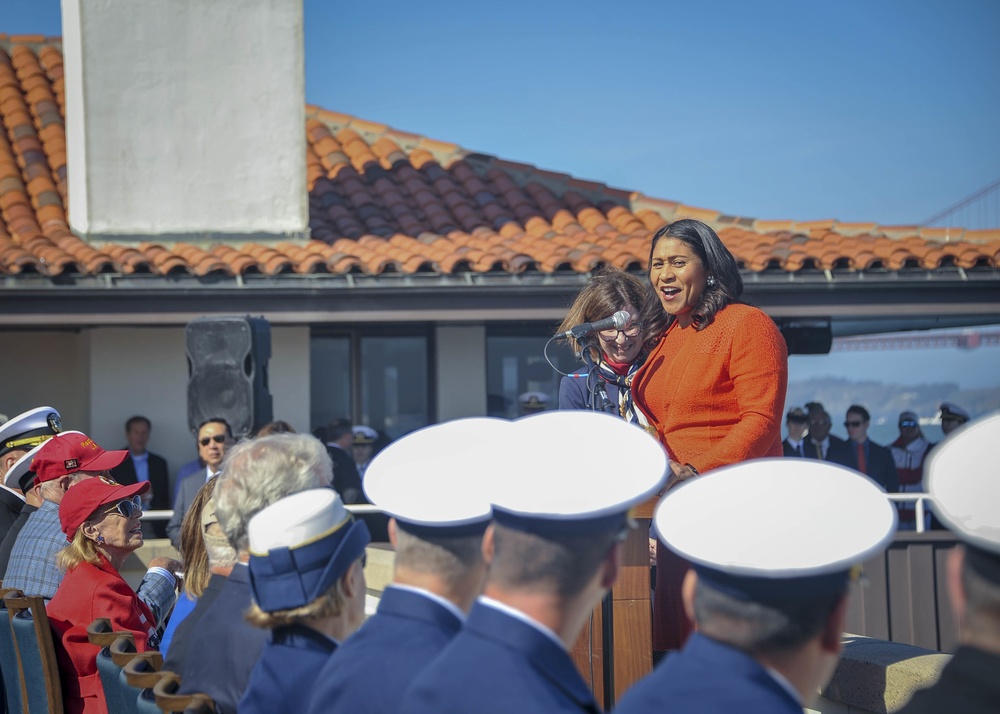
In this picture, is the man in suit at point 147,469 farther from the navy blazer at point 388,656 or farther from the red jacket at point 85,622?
the navy blazer at point 388,656

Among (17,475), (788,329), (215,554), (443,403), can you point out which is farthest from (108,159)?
(215,554)

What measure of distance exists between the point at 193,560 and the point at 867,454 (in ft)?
25.1

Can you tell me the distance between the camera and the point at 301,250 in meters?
10.1

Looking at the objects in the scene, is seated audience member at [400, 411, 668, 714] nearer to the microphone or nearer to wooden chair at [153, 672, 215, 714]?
wooden chair at [153, 672, 215, 714]

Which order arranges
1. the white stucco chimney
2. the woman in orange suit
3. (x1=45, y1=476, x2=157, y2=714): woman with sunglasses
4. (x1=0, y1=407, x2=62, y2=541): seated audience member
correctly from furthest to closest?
the white stucco chimney, (x1=0, y1=407, x2=62, y2=541): seated audience member, (x1=45, y1=476, x2=157, y2=714): woman with sunglasses, the woman in orange suit

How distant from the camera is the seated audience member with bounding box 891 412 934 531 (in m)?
9.99

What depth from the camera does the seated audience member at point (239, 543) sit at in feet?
9.29

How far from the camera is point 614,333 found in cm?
385

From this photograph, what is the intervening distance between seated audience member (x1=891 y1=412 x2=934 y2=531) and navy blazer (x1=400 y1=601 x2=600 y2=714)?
27.5 ft

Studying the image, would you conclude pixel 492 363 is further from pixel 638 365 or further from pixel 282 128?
pixel 638 365

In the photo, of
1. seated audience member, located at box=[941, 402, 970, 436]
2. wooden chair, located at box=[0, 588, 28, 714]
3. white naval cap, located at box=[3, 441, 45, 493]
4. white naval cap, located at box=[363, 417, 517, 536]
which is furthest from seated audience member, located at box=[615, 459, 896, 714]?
seated audience member, located at box=[941, 402, 970, 436]

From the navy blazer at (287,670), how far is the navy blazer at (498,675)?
73 centimetres

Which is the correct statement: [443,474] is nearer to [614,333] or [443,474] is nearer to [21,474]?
[614,333]

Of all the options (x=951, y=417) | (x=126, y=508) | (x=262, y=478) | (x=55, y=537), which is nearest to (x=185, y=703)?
(x=262, y=478)
